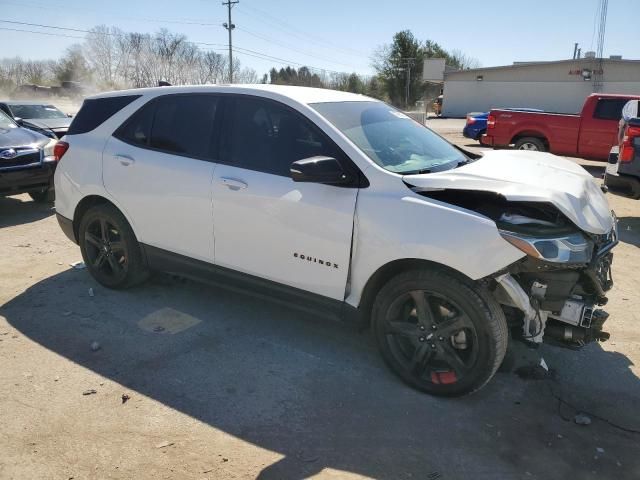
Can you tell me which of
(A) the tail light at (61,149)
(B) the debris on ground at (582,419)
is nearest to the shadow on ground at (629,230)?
(B) the debris on ground at (582,419)

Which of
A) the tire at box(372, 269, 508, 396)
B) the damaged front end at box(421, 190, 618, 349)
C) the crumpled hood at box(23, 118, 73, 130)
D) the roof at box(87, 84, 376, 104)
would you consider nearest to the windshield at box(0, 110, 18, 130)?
the crumpled hood at box(23, 118, 73, 130)

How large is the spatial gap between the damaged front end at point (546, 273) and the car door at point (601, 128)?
10.7 metres

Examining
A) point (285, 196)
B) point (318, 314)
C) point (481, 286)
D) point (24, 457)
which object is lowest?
point (24, 457)

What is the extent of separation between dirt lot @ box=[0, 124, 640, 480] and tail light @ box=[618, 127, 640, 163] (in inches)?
116

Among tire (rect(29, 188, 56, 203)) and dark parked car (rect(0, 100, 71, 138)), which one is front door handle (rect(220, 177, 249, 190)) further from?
dark parked car (rect(0, 100, 71, 138))

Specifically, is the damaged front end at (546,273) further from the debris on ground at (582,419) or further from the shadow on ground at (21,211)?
the shadow on ground at (21,211)

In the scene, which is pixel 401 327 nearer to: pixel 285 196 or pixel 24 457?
pixel 285 196

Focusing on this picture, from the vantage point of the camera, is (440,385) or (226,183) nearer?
(440,385)

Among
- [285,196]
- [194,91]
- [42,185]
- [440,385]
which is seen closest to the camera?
[440,385]

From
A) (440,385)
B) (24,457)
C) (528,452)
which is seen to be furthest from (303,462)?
(24,457)

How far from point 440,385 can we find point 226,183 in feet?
6.73

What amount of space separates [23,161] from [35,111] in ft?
Result: 26.9

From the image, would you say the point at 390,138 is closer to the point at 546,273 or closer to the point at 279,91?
the point at 279,91

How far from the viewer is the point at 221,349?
3.81 m
